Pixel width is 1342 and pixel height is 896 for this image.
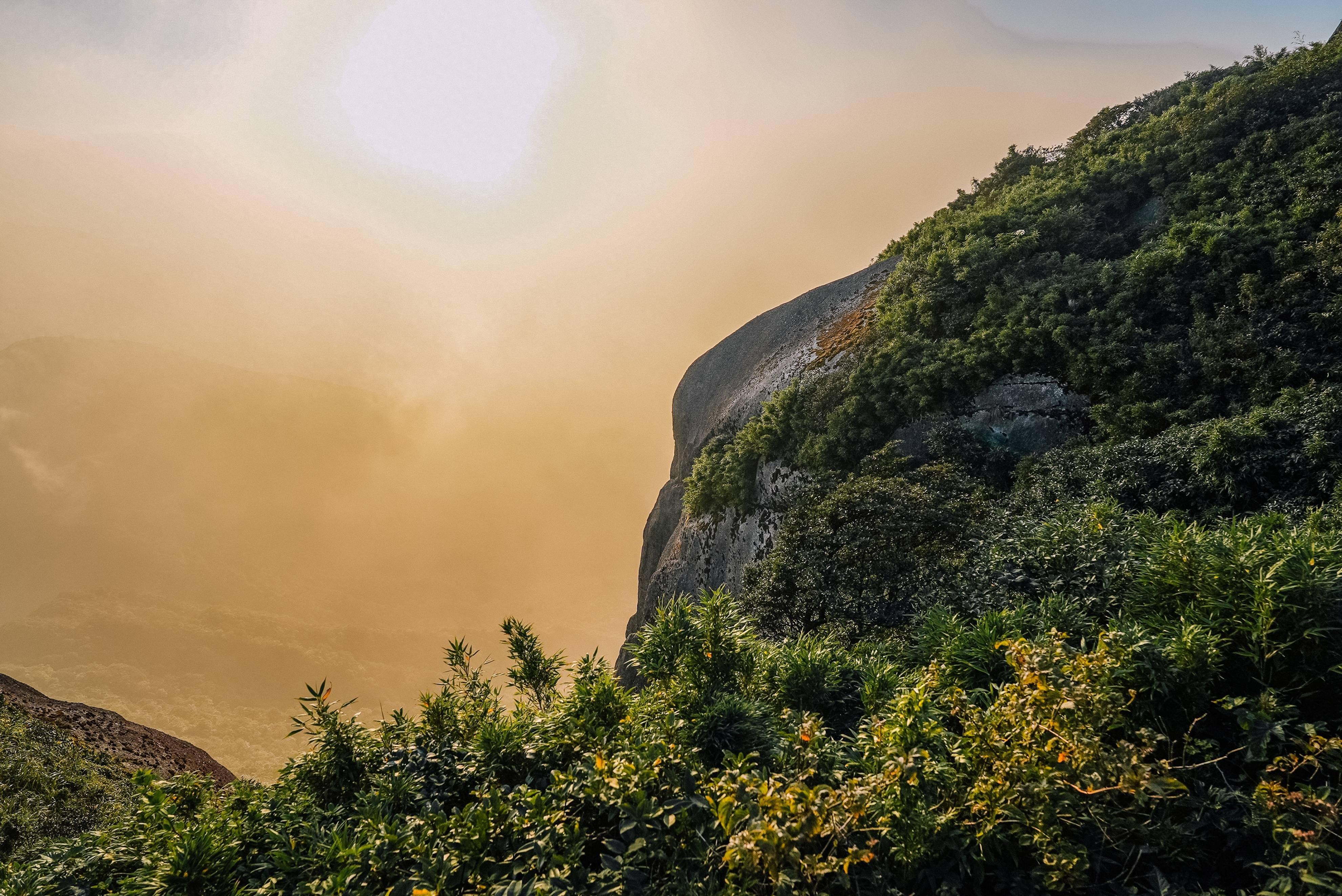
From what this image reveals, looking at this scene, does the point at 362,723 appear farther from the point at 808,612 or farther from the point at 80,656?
the point at 80,656

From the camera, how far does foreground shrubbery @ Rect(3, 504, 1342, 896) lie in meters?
3.26

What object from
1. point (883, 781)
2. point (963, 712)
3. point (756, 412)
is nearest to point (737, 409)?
point (756, 412)

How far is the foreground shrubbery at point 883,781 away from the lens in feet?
10.7

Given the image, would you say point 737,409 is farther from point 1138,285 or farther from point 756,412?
point 1138,285

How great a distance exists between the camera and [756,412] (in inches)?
851

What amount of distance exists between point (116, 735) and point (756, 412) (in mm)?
23119

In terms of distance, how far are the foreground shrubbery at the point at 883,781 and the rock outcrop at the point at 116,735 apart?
1613 centimetres

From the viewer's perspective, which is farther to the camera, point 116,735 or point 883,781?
point 116,735

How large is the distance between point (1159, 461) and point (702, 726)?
31.2 ft

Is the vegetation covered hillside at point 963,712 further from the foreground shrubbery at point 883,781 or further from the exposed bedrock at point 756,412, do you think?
the exposed bedrock at point 756,412

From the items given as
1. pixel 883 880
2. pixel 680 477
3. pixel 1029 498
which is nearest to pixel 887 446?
pixel 1029 498

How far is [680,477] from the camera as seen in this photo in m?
29.1

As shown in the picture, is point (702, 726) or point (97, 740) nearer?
point (702, 726)

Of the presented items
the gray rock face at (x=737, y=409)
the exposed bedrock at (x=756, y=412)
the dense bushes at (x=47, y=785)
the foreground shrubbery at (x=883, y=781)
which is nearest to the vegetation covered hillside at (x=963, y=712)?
the foreground shrubbery at (x=883, y=781)
